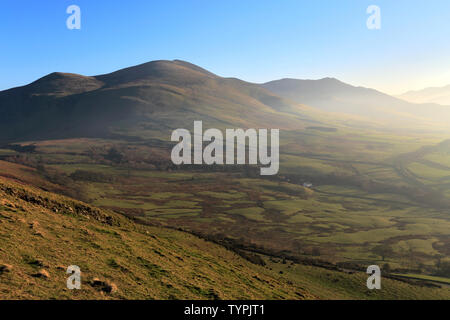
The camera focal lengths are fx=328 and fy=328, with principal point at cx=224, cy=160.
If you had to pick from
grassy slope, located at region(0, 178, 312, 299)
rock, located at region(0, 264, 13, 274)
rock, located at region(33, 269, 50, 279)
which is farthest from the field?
rock, located at region(0, 264, 13, 274)

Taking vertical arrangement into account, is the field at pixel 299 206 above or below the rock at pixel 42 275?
below

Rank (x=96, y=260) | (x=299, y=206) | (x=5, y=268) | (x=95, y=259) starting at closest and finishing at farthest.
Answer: (x=5, y=268) → (x=96, y=260) → (x=95, y=259) → (x=299, y=206)

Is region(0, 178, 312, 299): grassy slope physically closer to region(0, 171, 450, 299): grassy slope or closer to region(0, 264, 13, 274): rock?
region(0, 171, 450, 299): grassy slope

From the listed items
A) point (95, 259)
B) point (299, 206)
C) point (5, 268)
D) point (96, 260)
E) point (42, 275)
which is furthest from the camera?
point (299, 206)

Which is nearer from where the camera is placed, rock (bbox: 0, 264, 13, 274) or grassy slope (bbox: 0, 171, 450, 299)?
rock (bbox: 0, 264, 13, 274)

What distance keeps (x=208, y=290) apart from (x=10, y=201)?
20679mm

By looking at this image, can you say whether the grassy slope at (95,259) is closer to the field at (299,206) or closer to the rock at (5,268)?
the rock at (5,268)

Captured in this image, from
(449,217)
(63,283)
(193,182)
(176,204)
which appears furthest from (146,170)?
(63,283)

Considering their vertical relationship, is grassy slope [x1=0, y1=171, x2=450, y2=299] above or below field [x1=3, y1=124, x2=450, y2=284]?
above

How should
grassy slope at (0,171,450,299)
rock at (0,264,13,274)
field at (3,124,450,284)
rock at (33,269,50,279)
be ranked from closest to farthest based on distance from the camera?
rock at (0,264,13,274)
rock at (33,269,50,279)
grassy slope at (0,171,450,299)
field at (3,124,450,284)

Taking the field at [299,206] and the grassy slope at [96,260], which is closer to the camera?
the grassy slope at [96,260]

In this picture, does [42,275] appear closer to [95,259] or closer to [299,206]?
[95,259]

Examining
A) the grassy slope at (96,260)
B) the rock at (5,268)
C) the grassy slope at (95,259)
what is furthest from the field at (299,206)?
the rock at (5,268)

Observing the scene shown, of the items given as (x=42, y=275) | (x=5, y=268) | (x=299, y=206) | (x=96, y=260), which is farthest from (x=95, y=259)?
(x=299, y=206)
